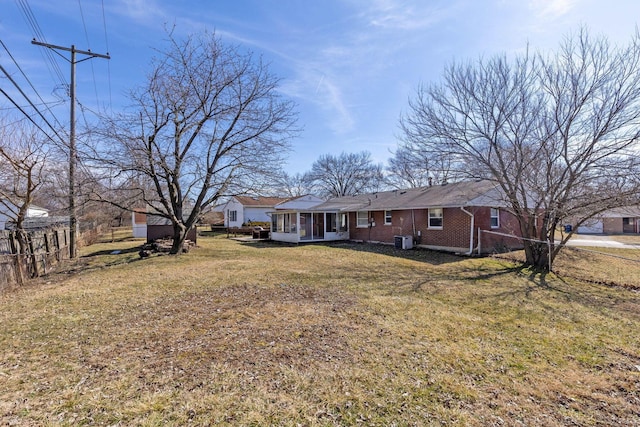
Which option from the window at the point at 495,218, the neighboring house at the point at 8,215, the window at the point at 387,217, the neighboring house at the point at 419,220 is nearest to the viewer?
the neighboring house at the point at 8,215

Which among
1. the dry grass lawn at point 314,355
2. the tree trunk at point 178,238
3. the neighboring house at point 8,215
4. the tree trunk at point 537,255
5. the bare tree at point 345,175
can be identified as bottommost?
the dry grass lawn at point 314,355

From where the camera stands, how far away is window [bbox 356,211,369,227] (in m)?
19.5

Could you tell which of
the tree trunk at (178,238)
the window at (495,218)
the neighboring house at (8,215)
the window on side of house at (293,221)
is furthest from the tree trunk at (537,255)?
the neighboring house at (8,215)

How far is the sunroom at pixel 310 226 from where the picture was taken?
19.6m

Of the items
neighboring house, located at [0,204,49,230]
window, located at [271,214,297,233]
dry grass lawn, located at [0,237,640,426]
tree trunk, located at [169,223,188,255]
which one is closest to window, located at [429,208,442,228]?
dry grass lawn, located at [0,237,640,426]

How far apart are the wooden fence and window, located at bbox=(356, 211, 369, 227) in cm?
1435

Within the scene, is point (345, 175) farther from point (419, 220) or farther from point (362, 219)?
Answer: point (419, 220)

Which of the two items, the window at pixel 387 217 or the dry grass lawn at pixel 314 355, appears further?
the window at pixel 387 217

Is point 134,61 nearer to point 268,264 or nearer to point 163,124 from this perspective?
point 163,124

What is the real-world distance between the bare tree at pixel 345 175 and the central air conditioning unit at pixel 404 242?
2823 cm

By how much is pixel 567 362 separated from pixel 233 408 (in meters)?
4.04

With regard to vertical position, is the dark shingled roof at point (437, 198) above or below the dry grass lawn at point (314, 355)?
above

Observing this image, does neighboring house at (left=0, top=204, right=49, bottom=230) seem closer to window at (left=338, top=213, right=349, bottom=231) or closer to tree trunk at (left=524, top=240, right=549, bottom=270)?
window at (left=338, top=213, right=349, bottom=231)

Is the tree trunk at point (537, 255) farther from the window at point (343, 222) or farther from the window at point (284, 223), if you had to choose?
the window at point (284, 223)
